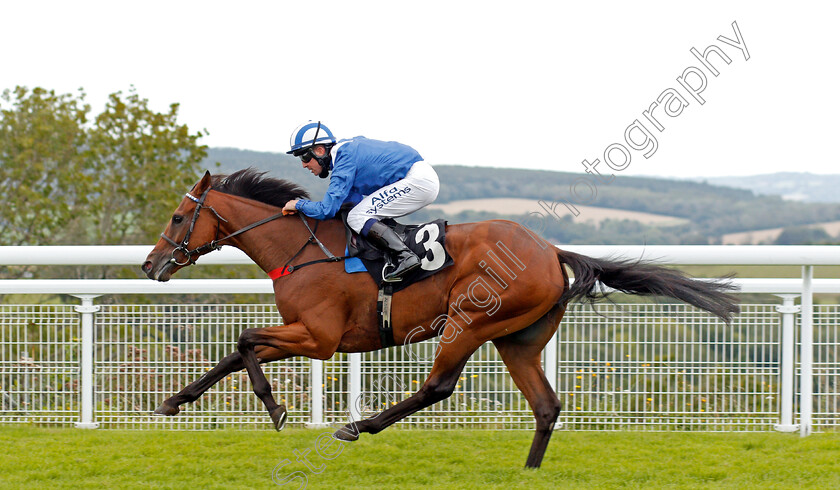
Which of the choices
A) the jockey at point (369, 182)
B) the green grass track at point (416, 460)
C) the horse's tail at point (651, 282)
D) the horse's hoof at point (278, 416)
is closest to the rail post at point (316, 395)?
the green grass track at point (416, 460)

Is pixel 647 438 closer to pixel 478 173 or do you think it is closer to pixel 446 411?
pixel 446 411

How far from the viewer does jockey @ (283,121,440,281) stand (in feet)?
12.7

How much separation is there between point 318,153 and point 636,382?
2.37m

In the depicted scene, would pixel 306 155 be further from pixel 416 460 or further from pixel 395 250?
pixel 416 460

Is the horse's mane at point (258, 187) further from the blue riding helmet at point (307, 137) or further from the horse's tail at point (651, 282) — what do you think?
the horse's tail at point (651, 282)

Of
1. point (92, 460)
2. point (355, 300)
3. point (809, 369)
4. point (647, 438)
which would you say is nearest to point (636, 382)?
point (647, 438)

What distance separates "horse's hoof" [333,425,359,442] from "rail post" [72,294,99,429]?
6.03 ft

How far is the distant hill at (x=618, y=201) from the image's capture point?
6.85m

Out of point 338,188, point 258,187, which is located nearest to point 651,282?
point 338,188

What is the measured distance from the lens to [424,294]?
3955 millimetres

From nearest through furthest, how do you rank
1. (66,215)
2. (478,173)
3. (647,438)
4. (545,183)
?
(647,438), (66,215), (545,183), (478,173)

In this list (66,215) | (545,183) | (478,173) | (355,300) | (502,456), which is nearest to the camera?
(355,300)

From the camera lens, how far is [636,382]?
4809 mm

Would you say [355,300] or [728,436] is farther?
[728,436]
